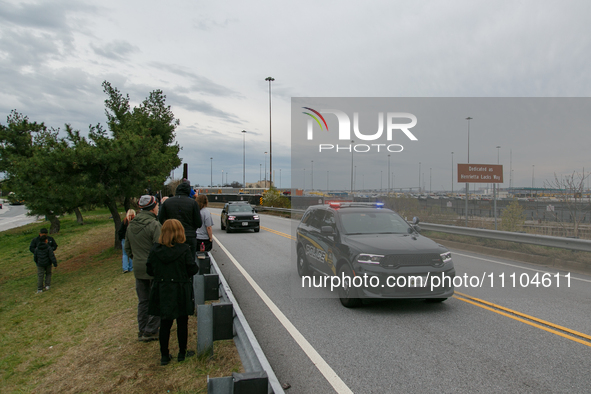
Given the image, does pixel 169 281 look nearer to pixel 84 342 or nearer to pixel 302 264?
pixel 84 342

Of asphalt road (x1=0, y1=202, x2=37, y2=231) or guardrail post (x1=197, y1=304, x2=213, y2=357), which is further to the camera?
asphalt road (x1=0, y1=202, x2=37, y2=231)

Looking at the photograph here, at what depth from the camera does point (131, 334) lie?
20.8 ft

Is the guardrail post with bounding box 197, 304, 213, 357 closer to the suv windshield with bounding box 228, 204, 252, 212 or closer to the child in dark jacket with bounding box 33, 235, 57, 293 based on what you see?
the child in dark jacket with bounding box 33, 235, 57, 293

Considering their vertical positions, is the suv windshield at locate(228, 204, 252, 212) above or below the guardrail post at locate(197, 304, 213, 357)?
above

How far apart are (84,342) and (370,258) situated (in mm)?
4934

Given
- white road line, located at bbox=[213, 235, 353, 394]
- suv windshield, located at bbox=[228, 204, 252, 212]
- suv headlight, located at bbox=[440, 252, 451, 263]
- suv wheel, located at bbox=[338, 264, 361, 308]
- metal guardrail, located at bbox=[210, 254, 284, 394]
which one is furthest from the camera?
suv windshield, located at bbox=[228, 204, 252, 212]

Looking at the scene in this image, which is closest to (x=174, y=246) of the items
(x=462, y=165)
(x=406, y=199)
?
(x=462, y=165)

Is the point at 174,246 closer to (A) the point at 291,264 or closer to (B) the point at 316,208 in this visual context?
(B) the point at 316,208

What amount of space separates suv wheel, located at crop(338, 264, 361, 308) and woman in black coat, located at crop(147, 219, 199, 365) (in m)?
2.70

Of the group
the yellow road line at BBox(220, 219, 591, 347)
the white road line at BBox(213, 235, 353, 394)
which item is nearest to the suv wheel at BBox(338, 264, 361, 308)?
the white road line at BBox(213, 235, 353, 394)

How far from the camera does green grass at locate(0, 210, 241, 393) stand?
4.57 meters

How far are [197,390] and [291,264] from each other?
730 cm

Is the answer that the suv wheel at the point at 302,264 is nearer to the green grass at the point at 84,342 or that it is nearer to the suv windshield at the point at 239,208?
the green grass at the point at 84,342

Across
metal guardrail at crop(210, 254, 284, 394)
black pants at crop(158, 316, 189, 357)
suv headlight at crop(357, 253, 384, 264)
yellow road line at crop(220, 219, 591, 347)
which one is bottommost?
yellow road line at crop(220, 219, 591, 347)
